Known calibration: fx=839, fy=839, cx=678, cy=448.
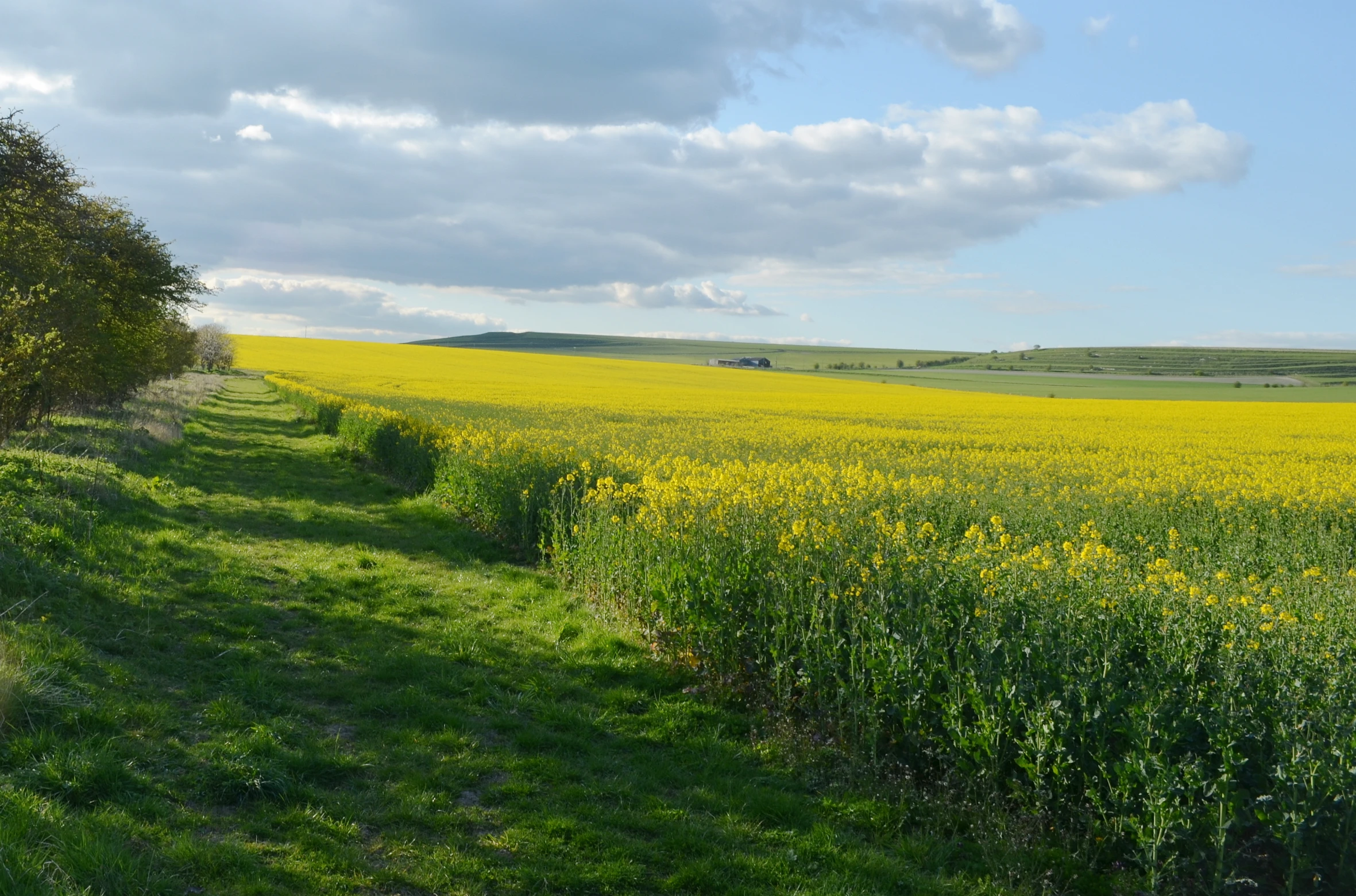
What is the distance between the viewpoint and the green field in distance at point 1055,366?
82.1 metres

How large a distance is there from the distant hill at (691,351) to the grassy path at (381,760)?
4311 inches

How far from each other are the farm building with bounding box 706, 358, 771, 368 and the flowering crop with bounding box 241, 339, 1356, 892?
97665mm

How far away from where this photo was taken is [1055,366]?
125 meters

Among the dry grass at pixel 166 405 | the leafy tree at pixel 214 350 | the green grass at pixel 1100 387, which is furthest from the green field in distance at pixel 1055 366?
the dry grass at pixel 166 405

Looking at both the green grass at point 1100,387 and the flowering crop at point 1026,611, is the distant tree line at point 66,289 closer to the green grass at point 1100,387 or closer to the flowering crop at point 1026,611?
the flowering crop at point 1026,611

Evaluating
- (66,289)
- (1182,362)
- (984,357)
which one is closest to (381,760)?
(66,289)

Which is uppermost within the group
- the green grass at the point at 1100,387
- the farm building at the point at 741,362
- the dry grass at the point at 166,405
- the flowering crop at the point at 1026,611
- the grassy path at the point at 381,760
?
the farm building at the point at 741,362

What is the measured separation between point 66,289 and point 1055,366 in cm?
12833

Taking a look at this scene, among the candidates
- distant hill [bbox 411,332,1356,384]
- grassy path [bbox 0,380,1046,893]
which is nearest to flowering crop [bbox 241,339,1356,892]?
grassy path [bbox 0,380,1046,893]

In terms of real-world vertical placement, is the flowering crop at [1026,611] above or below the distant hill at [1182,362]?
below

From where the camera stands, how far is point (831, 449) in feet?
63.3

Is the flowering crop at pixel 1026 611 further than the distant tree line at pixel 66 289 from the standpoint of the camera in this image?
No

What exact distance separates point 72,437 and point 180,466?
242cm

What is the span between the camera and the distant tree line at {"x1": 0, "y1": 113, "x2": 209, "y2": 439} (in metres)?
14.2
